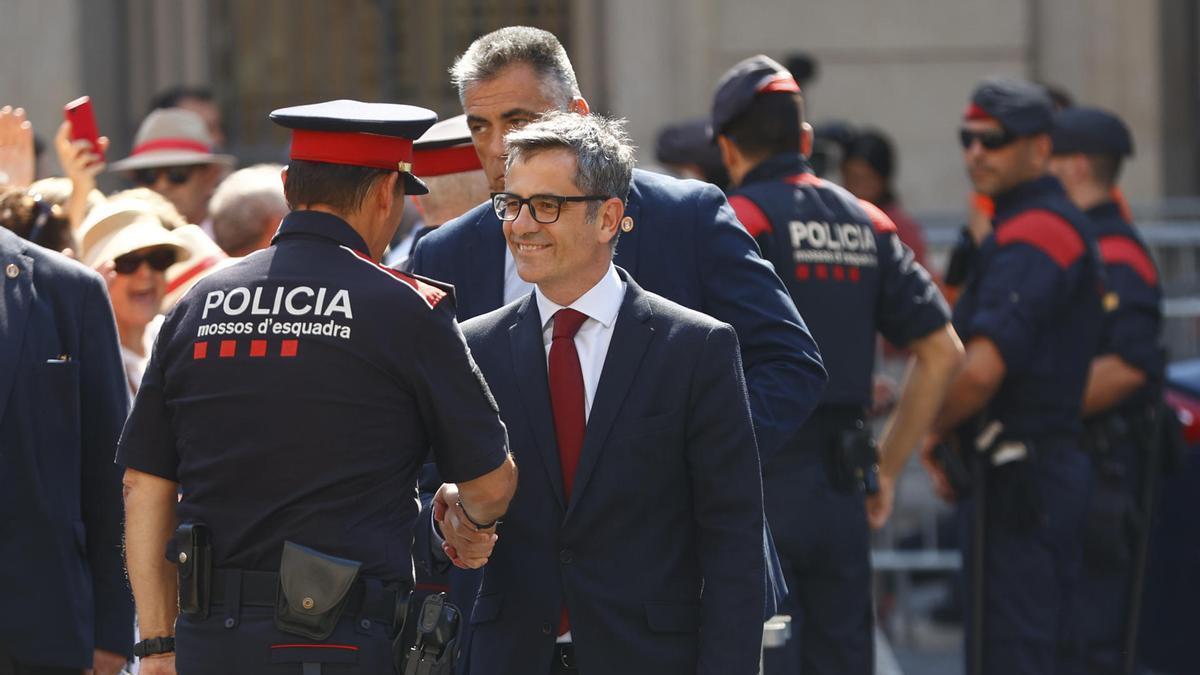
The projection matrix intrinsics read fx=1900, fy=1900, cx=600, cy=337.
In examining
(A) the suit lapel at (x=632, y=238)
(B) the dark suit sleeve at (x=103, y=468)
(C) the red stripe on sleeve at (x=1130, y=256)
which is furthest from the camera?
(C) the red stripe on sleeve at (x=1130, y=256)

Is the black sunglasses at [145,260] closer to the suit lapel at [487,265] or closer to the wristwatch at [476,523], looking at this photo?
the suit lapel at [487,265]

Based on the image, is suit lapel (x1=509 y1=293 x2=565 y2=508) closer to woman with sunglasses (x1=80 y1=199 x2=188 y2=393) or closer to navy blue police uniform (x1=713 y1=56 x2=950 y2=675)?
navy blue police uniform (x1=713 y1=56 x2=950 y2=675)

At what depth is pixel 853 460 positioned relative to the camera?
567cm

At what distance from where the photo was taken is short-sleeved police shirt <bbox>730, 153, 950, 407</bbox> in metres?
5.69

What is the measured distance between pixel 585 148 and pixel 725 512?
0.80m

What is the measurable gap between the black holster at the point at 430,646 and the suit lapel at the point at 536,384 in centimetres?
35

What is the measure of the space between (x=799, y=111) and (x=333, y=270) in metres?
2.61

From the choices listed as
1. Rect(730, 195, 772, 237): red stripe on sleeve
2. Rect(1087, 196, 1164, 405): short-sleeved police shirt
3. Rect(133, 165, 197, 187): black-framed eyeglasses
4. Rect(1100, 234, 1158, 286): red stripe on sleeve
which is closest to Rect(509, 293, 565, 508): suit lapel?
Rect(730, 195, 772, 237): red stripe on sleeve

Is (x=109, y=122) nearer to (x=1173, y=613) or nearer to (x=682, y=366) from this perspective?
(x=1173, y=613)

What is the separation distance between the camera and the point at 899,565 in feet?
31.2

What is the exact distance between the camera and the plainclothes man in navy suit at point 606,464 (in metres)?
3.82

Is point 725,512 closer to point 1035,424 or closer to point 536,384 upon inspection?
point 536,384

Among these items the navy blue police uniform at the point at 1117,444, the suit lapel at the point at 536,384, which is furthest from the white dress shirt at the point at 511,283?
the navy blue police uniform at the point at 1117,444

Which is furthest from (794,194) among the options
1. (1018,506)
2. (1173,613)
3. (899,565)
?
(899,565)
